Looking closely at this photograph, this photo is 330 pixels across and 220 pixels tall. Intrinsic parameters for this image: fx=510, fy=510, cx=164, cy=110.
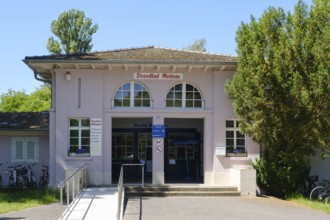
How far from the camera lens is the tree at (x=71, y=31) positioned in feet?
153

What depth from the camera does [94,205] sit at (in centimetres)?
1498

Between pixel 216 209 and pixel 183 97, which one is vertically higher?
pixel 183 97

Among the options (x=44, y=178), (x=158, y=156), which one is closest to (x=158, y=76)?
(x=158, y=156)

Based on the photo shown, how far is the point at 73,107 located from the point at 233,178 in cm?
674

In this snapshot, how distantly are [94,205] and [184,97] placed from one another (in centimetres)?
689

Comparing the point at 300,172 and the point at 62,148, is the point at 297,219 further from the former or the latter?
the point at 62,148

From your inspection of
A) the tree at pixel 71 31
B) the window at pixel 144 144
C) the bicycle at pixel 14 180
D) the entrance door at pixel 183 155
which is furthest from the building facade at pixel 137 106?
the tree at pixel 71 31

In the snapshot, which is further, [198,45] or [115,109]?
[198,45]

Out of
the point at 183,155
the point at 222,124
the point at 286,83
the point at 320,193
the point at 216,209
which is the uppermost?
the point at 286,83

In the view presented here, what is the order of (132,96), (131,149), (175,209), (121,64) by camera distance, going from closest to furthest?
(175,209)
(121,64)
(132,96)
(131,149)

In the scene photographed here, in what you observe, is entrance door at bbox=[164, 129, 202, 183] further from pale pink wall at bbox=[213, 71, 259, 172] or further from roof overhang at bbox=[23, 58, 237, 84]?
roof overhang at bbox=[23, 58, 237, 84]

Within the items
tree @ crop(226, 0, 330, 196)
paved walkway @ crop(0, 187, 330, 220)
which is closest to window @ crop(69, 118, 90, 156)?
paved walkway @ crop(0, 187, 330, 220)

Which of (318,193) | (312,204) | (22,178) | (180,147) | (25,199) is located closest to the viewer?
(312,204)

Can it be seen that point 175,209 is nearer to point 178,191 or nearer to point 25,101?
point 178,191
